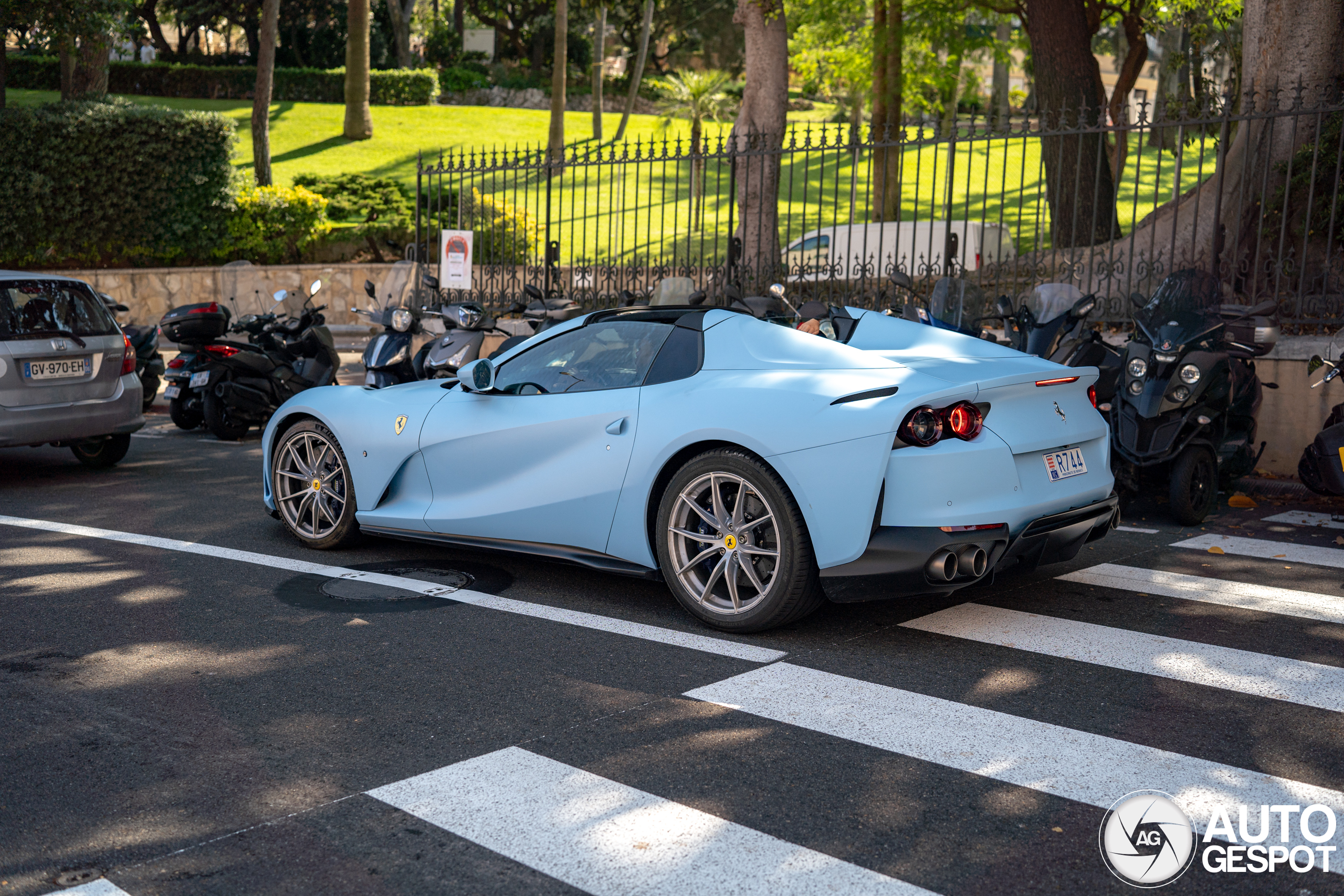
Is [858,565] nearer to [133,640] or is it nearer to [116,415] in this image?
[133,640]

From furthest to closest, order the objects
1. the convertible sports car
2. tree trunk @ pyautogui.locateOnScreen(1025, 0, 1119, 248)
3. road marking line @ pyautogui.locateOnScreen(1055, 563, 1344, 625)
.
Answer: tree trunk @ pyautogui.locateOnScreen(1025, 0, 1119, 248) < road marking line @ pyautogui.locateOnScreen(1055, 563, 1344, 625) < the convertible sports car

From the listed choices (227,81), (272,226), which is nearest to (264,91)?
(272,226)

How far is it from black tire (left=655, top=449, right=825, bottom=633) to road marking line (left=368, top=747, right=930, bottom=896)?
1.53 metres

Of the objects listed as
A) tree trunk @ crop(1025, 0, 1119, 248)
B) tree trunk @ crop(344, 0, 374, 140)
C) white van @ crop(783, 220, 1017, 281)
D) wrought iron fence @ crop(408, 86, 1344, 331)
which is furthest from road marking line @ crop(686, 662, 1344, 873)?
tree trunk @ crop(344, 0, 374, 140)

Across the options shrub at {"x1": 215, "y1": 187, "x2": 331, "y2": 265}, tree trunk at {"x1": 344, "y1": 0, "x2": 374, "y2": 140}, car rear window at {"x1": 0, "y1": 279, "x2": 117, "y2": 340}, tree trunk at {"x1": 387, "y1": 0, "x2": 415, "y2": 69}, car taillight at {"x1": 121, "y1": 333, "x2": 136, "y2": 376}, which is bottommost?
car taillight at {"x1": 121, "y1": 333, "x2": 136, "y2": 376}

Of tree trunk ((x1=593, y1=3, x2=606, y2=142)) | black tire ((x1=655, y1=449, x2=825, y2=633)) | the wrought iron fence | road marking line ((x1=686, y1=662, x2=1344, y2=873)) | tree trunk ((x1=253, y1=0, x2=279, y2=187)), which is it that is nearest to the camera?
road marking line ((x1=686, y1=662, x2=1344, y2=873))

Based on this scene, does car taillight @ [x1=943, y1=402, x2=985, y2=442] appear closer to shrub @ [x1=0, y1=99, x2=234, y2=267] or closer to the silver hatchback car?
the silver hatchback car

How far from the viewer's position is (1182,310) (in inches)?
321

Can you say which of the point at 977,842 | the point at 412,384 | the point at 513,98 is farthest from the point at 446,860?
the point at 513,98

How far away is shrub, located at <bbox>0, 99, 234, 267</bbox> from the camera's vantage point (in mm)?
20594

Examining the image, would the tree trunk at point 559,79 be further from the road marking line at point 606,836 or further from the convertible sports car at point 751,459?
the road marking line at point 606,836

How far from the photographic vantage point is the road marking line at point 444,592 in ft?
16.9

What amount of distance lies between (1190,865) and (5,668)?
437cm

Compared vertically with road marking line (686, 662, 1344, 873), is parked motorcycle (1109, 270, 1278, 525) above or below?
above
